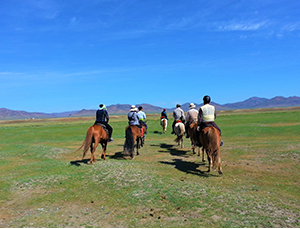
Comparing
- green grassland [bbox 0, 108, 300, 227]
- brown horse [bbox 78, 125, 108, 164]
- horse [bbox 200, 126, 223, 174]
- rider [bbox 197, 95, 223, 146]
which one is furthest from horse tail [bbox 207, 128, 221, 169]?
brown horse [bbox 78, 125, 108, 164]

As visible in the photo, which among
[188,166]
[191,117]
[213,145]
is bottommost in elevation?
[188,166]

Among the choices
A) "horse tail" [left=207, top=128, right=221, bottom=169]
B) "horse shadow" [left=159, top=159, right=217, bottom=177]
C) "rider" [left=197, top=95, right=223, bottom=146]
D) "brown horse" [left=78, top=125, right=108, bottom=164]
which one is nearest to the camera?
"horse tail" [left=207, top=128, right=221, bottom=169]

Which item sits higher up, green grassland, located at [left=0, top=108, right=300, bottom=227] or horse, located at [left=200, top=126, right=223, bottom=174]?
horse, located at [left=200, top=126, right=223, bottom=174]

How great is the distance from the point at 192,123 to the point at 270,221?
979 cm

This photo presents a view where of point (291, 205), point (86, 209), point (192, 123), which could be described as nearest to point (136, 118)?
point (192, 123)

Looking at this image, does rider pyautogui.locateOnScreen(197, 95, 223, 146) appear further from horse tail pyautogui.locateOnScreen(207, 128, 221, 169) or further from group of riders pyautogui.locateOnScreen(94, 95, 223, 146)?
horse tail pyautogui.locateOnScreen(207, 128, 221, 169)

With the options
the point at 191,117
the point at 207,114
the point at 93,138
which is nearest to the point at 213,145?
the point at 207,114

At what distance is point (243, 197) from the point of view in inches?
283

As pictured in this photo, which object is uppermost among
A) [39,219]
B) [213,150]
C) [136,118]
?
[136,118]

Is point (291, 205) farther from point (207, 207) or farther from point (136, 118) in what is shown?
point (136, 118)

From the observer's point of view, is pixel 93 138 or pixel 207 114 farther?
pixel 93 138

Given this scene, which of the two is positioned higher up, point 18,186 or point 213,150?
point 213,150

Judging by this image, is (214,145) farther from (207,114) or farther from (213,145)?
(207,114)

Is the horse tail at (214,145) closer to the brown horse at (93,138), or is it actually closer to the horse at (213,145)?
the horse at (213,145)
